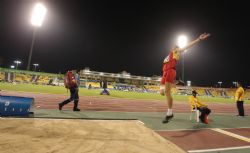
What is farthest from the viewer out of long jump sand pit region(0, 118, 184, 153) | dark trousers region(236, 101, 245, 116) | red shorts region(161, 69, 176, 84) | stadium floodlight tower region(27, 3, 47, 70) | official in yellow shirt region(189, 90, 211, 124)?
stadium floodlight tower region(27, 3, 47, 70)

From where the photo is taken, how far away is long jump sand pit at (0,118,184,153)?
3.45 meters

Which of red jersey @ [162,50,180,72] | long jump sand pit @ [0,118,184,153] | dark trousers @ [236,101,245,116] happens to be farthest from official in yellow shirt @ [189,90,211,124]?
dark trousers @ [236,101,245,116]

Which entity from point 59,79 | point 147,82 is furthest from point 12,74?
point 147,82

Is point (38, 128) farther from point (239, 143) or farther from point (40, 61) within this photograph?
point (40, 61)

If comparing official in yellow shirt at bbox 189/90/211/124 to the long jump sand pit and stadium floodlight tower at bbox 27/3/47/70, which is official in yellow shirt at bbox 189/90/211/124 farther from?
stadium floodlight tower at bbox 27/3/47/70

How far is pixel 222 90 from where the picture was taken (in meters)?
66.6

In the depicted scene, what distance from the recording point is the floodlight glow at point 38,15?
74.7 feet

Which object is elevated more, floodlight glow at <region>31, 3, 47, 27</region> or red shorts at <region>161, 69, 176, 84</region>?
floodlight glow at <region>31, 3, 47, 27</region>

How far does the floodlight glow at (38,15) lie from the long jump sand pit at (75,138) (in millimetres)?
20089

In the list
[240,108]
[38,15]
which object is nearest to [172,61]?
[240,108]

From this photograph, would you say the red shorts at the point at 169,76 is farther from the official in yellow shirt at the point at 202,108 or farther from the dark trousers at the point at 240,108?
the dark trousers at the point at 240,108

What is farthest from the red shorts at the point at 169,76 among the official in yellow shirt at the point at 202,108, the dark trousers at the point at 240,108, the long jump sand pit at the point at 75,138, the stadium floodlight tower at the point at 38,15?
the stadium floodlight tower at the point at 38,15

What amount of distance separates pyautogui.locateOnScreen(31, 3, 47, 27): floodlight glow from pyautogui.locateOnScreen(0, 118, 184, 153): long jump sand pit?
65.9 feet

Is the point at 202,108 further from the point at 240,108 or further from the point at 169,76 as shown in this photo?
the point at 240,108
